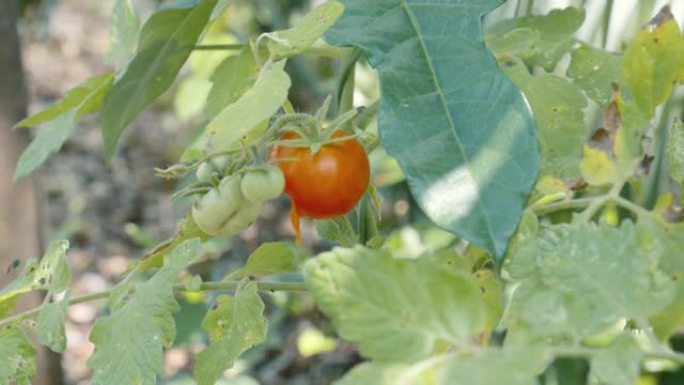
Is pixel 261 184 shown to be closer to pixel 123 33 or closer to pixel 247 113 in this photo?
pixel 247 113

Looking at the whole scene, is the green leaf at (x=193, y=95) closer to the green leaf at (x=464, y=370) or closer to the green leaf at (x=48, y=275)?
the green leaf at (x=48, y=275)

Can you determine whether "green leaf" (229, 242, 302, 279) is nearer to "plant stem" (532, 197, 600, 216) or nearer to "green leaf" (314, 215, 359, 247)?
"green leaf" (314, 215, 359, 247)

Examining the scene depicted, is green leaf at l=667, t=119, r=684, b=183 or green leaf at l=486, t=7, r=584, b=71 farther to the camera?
green leaf at l=486, t=7, r=584, b=71

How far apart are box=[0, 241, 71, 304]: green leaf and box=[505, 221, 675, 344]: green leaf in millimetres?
358

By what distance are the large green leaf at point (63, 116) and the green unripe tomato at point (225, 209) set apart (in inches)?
7.8

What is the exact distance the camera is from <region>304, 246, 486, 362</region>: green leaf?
470 millimetres

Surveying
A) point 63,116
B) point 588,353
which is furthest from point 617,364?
point 63,116

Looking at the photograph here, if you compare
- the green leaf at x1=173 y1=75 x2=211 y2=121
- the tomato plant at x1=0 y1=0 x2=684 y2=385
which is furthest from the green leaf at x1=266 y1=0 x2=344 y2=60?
the green leaf at x1=173 y1=75 x2=211 y2=121

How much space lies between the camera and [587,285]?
50cm

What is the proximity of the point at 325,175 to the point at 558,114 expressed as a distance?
0.57ft

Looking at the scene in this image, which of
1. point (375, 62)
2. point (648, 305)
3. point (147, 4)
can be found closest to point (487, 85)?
point (375, 62)

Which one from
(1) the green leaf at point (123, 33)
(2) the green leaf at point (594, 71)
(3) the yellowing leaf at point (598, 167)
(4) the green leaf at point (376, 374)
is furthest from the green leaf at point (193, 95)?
(4) the green leaf at point (376, 374)

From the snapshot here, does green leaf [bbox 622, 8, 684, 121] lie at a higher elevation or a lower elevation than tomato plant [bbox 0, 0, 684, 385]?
higher

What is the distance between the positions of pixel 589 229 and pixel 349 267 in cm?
13
